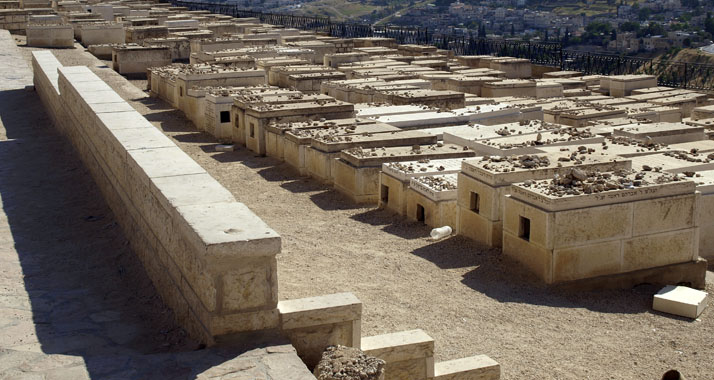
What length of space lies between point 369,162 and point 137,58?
11.4m

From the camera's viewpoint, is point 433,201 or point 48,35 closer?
point 433,201

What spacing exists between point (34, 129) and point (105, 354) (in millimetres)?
7615

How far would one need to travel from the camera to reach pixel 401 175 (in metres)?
9.54

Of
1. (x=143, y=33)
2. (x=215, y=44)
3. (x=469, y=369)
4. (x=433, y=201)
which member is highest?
(x=143, y=33)

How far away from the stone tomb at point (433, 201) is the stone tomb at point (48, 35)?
585 inches

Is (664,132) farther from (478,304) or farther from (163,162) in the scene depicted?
(163,162)

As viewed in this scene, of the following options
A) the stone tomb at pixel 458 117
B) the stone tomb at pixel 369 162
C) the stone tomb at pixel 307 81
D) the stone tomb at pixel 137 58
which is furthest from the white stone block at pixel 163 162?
the stone tomb at pixel 137 58

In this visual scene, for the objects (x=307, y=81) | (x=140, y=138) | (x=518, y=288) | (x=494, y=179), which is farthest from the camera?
(x=307, y=81)

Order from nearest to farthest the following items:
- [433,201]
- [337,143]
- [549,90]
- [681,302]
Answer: [681,302]
[433,201]
[337,143]
[549,90]

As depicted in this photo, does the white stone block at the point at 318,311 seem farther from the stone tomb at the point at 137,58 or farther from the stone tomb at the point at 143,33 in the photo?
the stone tomb at the point at 143,33

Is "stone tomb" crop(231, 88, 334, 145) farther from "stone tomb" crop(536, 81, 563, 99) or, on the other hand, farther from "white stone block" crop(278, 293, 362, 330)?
"white stone block" crop(278, 293, 362, 330)

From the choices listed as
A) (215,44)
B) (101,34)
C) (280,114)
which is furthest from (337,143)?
(101,34)

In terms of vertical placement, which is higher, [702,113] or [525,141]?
[525,141]

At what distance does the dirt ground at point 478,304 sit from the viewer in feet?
19.8
